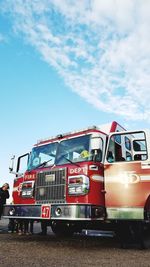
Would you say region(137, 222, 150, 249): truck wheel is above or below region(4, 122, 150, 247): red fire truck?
below

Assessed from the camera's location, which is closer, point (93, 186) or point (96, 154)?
point (93, 186)

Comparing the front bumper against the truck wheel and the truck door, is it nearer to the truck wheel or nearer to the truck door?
the truck door

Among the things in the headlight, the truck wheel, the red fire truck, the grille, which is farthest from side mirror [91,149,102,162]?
the truck wheel

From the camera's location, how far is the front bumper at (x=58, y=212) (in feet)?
21.2

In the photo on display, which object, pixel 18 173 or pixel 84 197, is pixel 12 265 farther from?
pixel 18 173

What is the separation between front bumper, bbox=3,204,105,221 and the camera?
254 inches

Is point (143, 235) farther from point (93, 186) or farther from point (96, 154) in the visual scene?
point (96, 154)

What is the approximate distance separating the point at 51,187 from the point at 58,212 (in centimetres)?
71

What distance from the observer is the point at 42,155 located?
8406 mm

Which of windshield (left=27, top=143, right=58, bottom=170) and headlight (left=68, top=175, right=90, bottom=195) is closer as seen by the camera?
headlight (left=68, top=175, right=90, bottom=195)

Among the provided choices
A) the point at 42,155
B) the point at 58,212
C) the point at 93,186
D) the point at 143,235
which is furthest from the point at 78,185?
the point at 143,235

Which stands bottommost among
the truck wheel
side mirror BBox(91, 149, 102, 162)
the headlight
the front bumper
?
the truck wheel

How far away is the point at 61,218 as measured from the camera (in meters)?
6.63

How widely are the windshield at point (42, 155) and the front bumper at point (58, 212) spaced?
1214 mm
